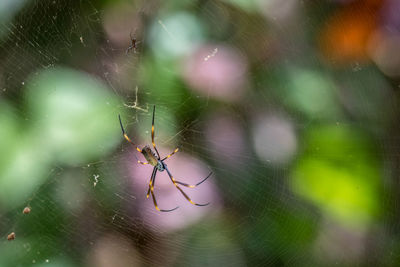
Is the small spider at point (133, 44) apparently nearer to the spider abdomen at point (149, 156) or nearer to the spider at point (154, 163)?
the spider at point (154, 163)

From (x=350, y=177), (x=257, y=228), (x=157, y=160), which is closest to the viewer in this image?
(x=350, y=177)

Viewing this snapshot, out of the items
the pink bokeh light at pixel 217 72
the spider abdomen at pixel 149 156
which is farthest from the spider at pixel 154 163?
the pink bokeh light at pixel 217 72

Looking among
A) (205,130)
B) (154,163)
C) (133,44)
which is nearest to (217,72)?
(205,130)

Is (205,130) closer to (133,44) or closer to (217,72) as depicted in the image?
(217,72)

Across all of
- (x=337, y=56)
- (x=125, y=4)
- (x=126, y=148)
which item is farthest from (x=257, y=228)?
(x=125, y=4)

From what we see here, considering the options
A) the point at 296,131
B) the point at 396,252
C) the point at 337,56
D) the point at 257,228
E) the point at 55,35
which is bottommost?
the point at 396,252

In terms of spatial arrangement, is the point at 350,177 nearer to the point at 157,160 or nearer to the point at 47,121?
the point at 157,160
